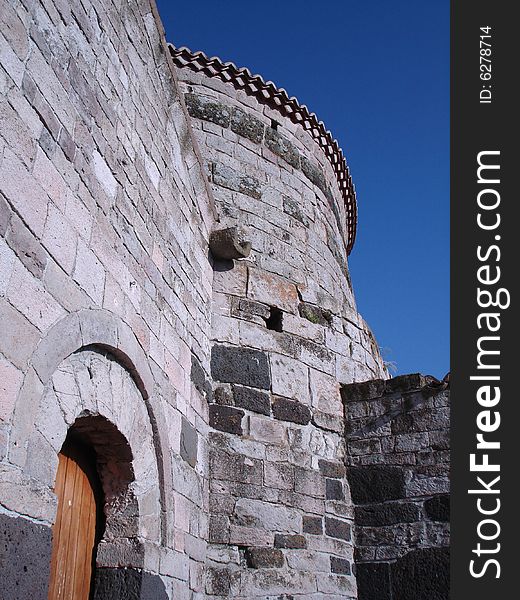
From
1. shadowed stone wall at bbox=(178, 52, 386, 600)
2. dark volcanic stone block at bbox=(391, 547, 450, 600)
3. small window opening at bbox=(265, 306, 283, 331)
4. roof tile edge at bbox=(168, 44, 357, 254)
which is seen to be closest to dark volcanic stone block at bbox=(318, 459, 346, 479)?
shadowed stone wall at bbox=(178, 52, 386, 600)

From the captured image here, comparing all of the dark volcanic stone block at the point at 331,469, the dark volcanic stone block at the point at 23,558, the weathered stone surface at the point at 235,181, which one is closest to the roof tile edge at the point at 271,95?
the weathered stone surface at the point at 235,181

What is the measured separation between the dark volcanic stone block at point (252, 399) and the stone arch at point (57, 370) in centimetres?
114

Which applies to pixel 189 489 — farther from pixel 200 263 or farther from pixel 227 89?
pixel 227 89

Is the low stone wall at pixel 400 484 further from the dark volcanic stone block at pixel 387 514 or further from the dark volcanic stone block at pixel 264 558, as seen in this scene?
the dark volcanic stone block at pixel 264 558

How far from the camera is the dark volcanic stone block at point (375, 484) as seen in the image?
5016 millimetres

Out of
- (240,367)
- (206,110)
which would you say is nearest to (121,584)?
(240,367)

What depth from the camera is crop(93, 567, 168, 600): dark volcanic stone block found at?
9.71 feet

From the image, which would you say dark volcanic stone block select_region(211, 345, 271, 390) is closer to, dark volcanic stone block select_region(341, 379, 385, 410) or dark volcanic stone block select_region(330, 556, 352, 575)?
dark volcanic stone block select_region(341, 379, 385, 410)

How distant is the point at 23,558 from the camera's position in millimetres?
2070

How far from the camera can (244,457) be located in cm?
441

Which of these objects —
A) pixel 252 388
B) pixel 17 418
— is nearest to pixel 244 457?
pixel 252 388

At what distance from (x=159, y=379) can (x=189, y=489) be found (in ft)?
2.43

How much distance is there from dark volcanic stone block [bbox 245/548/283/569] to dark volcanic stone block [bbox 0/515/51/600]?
2.16 m

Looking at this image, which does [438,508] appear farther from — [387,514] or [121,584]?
[121,584]
